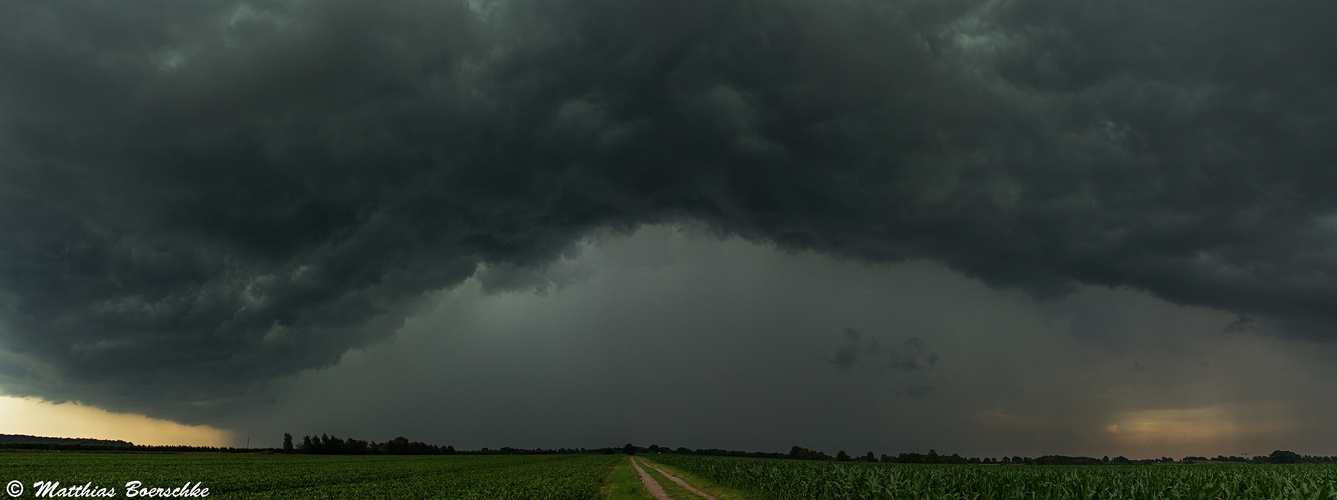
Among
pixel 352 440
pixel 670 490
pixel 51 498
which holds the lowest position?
pixel 352 440

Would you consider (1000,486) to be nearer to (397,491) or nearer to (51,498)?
(397,491)

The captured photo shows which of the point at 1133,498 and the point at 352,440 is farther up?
the point at 1133,498

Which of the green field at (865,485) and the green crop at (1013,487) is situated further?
the green field at (865,485)

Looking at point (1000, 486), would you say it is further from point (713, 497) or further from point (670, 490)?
point (670, 490)

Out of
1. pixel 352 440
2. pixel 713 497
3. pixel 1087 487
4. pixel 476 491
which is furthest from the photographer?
pixel 352 440

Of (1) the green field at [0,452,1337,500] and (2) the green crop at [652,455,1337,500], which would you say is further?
(1) the green field at [0,452,1337,500]

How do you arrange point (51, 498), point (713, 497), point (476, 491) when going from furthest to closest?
1. point (713, 497)
2. point (476, 491)
3. point (51, 498)

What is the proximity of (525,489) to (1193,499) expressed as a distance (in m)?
31.6

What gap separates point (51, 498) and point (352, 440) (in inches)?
6061

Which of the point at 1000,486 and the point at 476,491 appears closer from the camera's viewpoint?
the point at 1000,486

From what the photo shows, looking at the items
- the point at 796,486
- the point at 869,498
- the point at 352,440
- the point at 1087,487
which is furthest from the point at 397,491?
the point at 352,440

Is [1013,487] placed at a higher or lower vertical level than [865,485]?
higher

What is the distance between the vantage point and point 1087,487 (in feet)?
68.3

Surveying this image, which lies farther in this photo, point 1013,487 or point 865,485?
point 865,485
